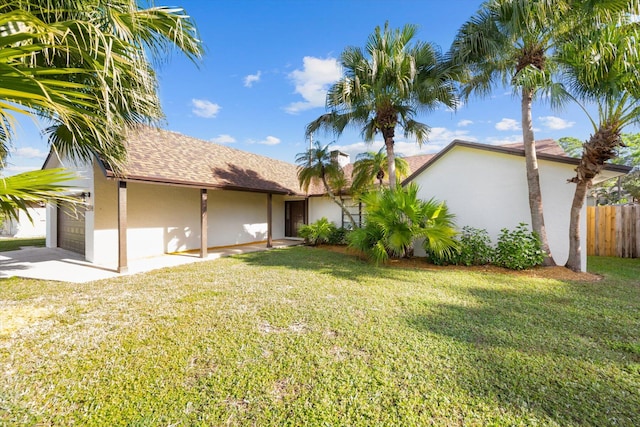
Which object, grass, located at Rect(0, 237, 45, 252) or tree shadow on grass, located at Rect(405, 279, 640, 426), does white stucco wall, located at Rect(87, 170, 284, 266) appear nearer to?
grass, located at Rect(0, 237, 45, 252)

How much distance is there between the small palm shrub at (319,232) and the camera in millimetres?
13547

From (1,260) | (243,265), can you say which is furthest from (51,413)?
(1,260)

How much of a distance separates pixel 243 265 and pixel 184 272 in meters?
1.80

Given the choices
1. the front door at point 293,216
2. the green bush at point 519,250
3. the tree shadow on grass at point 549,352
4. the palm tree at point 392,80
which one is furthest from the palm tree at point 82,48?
the front door at point 293,216

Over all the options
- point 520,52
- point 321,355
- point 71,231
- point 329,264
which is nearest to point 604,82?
point 520,52

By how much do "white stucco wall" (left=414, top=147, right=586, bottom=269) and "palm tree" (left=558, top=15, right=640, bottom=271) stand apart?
694mm

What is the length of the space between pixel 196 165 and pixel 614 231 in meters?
17.3

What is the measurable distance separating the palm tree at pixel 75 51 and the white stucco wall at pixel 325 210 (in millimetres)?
11267

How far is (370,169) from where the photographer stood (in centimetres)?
1271

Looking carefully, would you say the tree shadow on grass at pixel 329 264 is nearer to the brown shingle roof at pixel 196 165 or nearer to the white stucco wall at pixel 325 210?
the brown shingle roof at pixel 196 165

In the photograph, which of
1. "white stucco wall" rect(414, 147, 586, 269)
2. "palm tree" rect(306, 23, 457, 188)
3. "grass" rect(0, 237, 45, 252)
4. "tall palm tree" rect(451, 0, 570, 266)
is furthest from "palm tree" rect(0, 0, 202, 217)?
"grass" rect(0, 237, 45, 252)

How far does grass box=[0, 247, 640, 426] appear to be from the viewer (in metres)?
2.46

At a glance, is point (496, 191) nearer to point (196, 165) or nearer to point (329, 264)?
point (329, 264)

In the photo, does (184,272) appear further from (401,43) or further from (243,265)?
(401,43)
